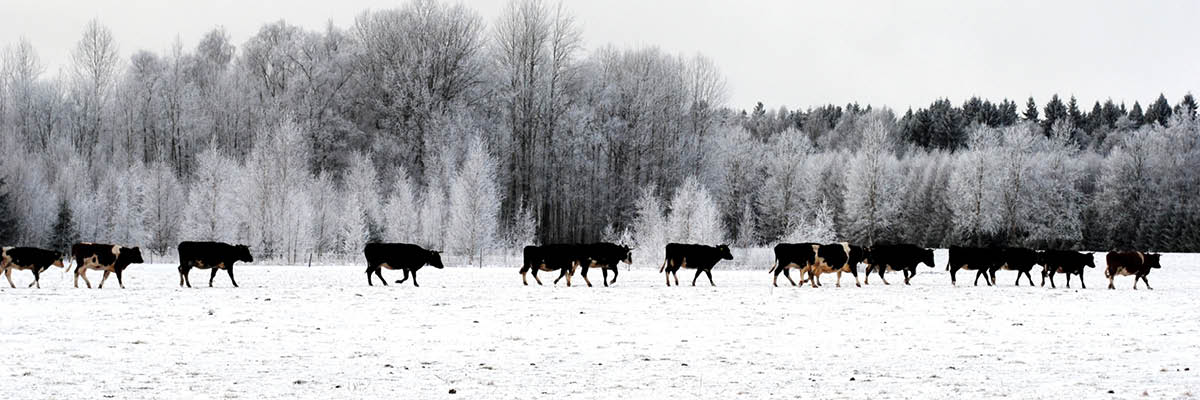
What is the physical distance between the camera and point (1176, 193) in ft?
268

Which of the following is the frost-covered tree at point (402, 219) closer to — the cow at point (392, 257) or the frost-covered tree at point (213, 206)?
the frost-covered tree at point (213, 206)

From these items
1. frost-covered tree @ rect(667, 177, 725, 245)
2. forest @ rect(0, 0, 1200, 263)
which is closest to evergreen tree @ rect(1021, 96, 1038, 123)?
forest @ rect(0, 0, 1200, 263)

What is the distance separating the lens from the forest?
5650 centimetres

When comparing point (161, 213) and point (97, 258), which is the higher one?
point (161, 213)

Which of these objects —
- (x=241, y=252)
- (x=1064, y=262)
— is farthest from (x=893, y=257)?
(x=241, y=252)

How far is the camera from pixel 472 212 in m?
54.2

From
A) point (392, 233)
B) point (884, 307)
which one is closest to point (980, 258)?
point (884, 307)

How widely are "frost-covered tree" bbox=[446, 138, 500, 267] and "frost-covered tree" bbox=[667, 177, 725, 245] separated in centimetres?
1006

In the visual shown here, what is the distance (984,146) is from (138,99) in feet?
229

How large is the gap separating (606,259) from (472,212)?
85.0 ft

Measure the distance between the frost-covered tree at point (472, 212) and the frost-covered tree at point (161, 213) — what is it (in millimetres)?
16603

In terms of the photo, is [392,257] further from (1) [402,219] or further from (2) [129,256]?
(1) [402,219]

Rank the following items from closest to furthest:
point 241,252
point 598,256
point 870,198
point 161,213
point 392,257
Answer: point 241,252 → point 392,257 → point 598,256 → point 161,213 → point 870,198

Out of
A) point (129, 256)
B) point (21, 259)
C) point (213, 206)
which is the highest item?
point (213, 206)
